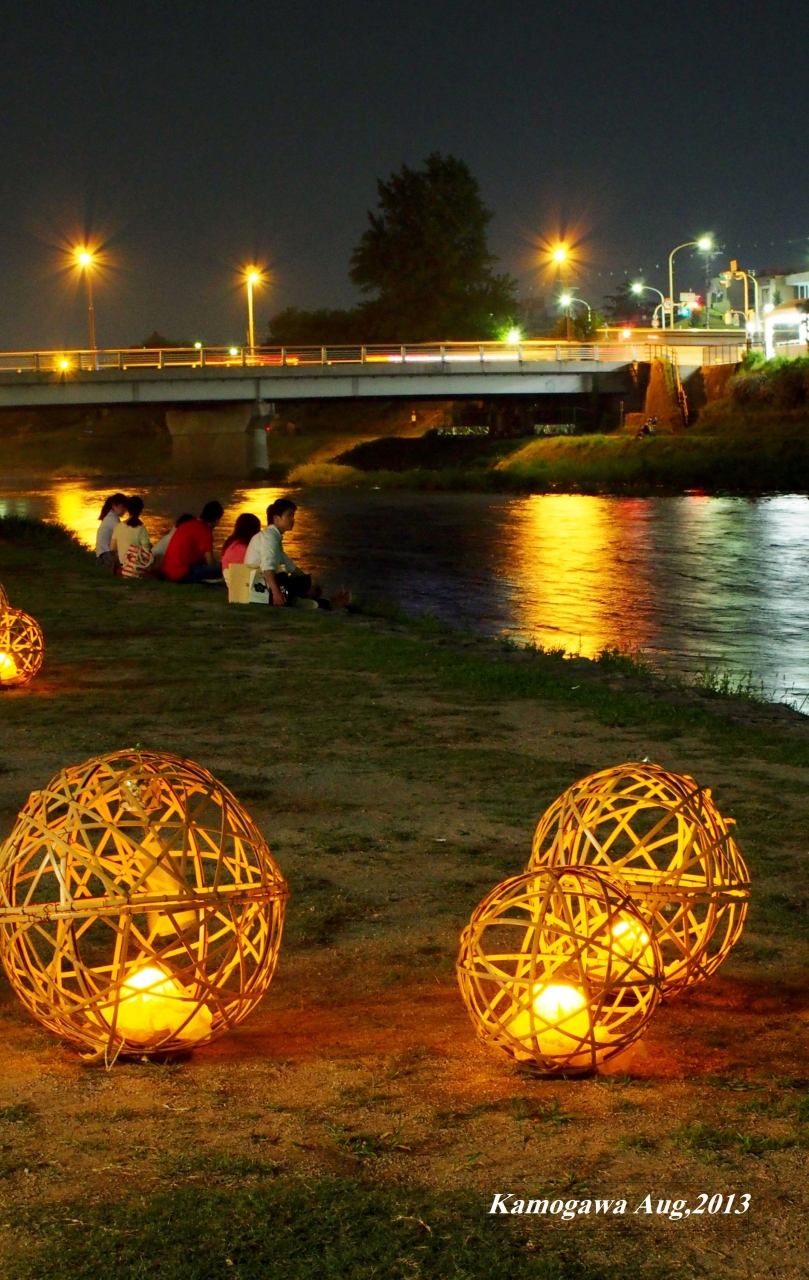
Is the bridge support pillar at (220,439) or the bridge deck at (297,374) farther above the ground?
the bridge deck at (297,374)

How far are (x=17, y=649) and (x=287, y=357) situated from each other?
215 ft

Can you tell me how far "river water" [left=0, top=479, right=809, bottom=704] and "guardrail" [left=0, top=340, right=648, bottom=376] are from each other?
704 inches

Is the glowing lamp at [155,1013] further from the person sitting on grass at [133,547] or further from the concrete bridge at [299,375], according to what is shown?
the concrete bridge at [299,375]

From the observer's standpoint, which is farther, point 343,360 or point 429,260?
point 429,260

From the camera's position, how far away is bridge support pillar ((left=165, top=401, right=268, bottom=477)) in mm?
72625

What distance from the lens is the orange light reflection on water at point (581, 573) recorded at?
1892cm

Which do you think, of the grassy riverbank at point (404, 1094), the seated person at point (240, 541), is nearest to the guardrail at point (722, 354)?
the seated person at point (240, 541)

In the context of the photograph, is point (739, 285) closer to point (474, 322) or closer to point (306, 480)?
point (474, 322)

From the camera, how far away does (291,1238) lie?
3.52 metres

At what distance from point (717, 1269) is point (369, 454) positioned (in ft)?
245

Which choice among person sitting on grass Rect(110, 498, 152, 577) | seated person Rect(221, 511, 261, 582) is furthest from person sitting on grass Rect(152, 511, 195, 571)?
seated person Rect(221, 511, 261, 582)

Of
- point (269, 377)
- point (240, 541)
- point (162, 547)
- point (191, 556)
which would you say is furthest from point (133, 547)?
point (269, 377)

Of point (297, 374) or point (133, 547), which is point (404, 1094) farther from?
point (297, 374)

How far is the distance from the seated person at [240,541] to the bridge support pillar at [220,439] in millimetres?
54524
